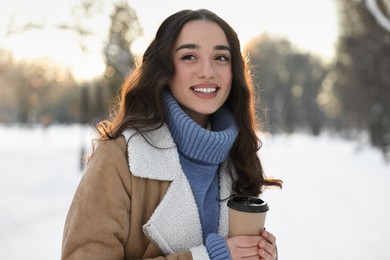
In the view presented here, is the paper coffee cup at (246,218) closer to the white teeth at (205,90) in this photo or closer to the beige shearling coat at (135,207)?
the beige shearling coat at (135,207)

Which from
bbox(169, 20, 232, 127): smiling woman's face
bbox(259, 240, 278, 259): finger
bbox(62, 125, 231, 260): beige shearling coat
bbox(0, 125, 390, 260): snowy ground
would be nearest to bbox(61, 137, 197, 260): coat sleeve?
bbox(62, 125, 231, 260): beige shearling coat

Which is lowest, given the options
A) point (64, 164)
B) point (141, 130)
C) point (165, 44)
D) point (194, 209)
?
point (64, 164)

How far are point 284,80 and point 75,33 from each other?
30612 millimetres

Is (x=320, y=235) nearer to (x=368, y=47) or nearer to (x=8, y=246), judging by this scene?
(x=8, y=246)

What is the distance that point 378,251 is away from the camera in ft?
19.5

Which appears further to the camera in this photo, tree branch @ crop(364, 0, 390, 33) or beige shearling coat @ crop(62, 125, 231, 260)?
tree branch @ crop(364, 0, 390, 33)

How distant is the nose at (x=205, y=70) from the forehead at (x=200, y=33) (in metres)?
0.10

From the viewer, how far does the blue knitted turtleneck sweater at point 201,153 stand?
2.03 meters

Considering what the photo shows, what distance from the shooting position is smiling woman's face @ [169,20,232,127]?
6.88 feet

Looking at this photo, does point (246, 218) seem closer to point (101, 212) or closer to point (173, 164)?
point (173, 164)

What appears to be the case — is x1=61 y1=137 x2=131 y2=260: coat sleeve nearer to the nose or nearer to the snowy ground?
the nose

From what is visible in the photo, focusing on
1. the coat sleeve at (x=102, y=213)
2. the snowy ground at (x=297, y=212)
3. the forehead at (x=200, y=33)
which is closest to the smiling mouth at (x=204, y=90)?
the forehead at (x=200, y=33)

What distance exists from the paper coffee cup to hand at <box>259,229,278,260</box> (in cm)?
4

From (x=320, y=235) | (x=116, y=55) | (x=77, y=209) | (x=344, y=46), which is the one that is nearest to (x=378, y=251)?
(x=320, y=235)
